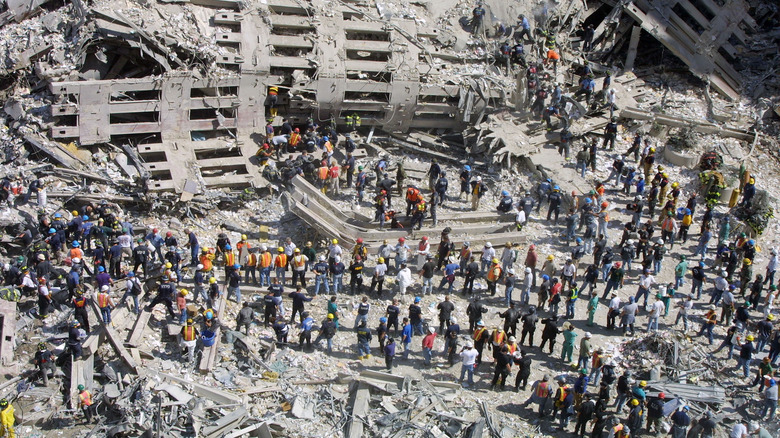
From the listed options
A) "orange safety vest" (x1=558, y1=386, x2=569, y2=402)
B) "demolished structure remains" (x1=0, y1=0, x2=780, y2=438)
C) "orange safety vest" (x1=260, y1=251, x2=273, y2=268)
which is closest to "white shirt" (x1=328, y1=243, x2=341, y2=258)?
"demolished structure remains" (x1=0, y1=0, x2=780, y2=438)

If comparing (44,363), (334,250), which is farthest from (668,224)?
(44,363)

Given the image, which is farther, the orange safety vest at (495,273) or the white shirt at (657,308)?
the orange safety vest at (495,273)

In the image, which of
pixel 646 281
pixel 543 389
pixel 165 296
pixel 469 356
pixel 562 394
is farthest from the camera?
pixel 646 281

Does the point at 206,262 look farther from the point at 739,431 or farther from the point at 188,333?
the point at 739,431

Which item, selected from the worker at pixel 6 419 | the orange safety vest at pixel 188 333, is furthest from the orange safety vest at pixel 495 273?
the worker at pixel 6 419

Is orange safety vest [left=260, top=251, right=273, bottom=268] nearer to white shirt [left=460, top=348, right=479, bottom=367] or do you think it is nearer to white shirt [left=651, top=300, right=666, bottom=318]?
white shirt [left=460, top=348, right=479, bottom=367]

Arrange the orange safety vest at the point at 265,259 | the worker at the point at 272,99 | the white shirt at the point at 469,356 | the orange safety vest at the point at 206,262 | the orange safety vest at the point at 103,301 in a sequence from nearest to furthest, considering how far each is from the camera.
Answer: the white shirt at the point at 469,356 < the orange safety vest at the point at 103,301 < the orange safety vest at the point at 206,262 < the orange safety vest at the point at 265,259 < the worker at the point at 272,99

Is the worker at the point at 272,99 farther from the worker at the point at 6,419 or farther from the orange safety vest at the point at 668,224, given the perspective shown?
the worker at the point at 6,419

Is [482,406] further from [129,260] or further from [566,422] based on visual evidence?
[129,260]
